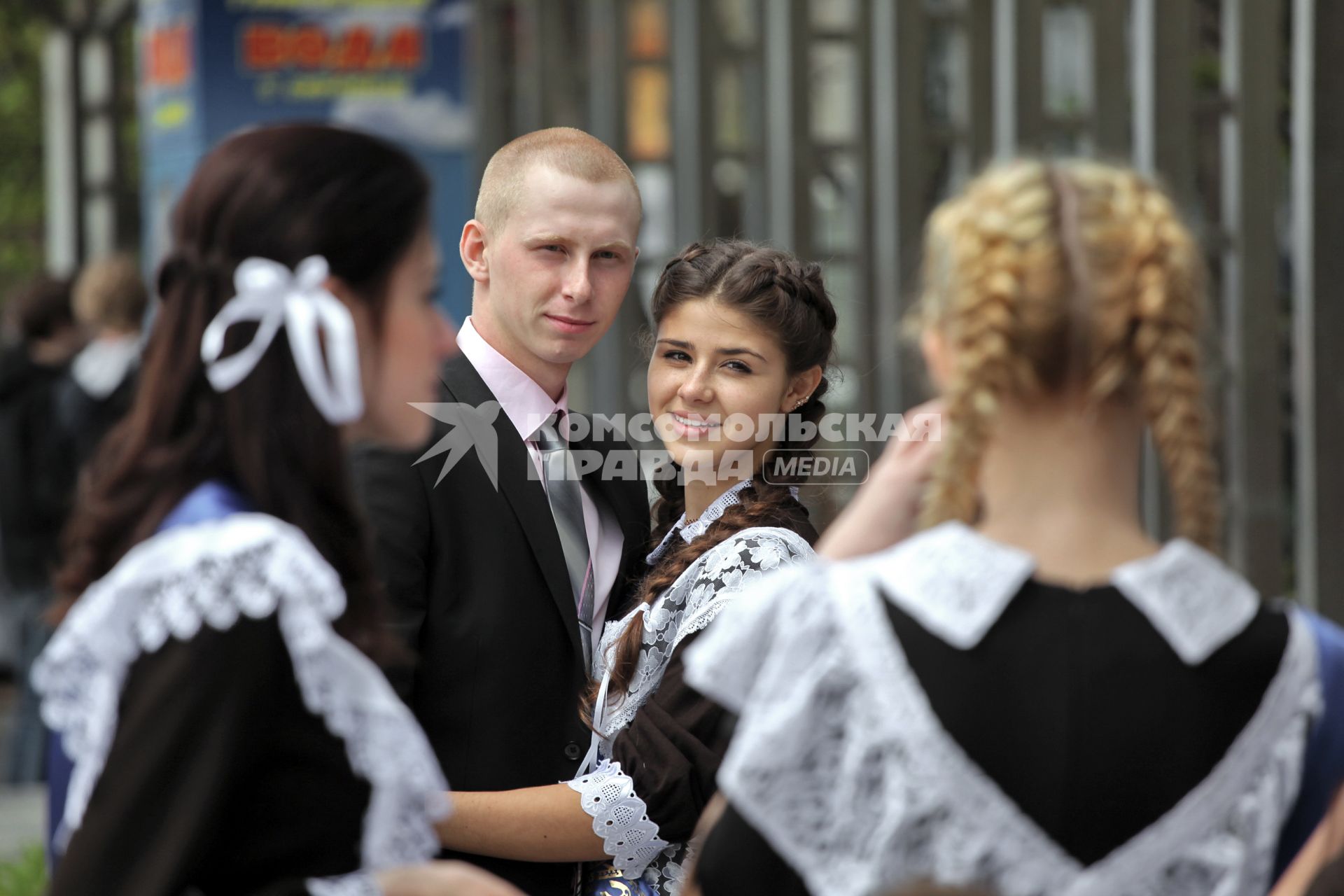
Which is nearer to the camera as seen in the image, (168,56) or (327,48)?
(327,48)

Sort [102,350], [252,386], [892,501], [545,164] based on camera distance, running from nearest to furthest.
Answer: [252,386]
[892,501]
[545,164]
[102,350]

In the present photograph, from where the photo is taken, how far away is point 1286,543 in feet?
20.0

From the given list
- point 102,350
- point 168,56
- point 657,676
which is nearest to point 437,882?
point 657,676

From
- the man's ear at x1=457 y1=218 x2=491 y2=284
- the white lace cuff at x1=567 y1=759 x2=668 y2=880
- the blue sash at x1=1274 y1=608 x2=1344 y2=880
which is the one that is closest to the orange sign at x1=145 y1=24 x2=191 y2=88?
the man's ear at x1=457 y1=218 x2=491 y2=284

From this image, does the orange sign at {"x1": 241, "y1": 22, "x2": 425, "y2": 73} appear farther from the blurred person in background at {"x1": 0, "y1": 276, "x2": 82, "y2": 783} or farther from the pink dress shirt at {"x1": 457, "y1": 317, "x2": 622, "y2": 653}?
the pink dress shirt at {"x1": 457, "y1": 317, "x2": 622, "y2": 653}

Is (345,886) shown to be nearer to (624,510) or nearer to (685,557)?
(685,557)

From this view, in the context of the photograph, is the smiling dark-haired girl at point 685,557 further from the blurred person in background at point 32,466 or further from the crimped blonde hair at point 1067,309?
the blurred person in background at point 32,466

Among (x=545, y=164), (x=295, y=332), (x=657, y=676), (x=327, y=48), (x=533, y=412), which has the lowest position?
(x=657, y=676)

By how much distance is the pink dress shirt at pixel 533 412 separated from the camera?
278 cm

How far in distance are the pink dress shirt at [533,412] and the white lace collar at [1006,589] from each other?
1210mm

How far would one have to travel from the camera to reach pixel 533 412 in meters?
2.82

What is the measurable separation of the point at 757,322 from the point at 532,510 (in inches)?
19.1

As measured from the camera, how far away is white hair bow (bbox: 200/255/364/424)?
159 cm

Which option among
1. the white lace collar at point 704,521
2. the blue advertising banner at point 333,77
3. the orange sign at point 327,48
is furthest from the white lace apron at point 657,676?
the orange sign at point 327,48
